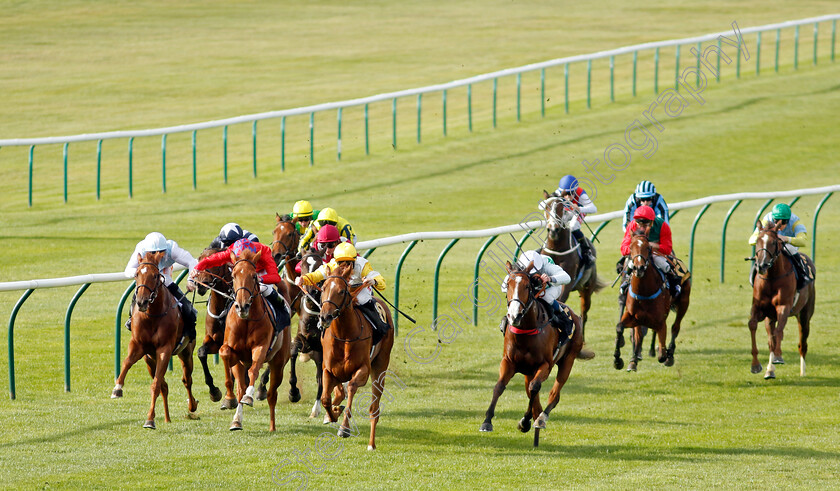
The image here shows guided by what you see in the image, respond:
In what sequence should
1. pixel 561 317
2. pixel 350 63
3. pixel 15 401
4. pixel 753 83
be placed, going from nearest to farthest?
1. pixel 561 317
2. pixel 15 401
3. pixel 753 83
4. pixel 350 63

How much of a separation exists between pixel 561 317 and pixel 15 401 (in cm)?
509

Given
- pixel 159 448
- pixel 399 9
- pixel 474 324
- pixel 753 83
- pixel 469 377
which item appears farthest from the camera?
pixel 399 9

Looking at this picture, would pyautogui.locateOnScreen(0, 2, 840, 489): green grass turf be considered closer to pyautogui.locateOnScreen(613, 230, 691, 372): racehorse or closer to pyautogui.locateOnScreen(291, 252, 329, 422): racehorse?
pyautogui.locateOnScreen(613, 230, 691, 372): racehorse

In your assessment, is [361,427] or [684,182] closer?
[361,427]

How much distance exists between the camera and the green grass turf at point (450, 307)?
9906 millimetres

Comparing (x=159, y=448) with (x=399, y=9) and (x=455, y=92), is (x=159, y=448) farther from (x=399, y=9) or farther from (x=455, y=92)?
(x=399, y=9)

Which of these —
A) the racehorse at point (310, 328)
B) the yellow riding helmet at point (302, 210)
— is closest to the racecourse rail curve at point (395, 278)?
the yellow riding helmet at point (302, 210)

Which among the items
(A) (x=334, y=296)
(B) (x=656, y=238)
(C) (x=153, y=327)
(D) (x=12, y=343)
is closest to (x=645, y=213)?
(B) (x=656, y=238)

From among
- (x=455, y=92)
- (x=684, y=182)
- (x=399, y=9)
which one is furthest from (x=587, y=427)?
(x=399, y=9)

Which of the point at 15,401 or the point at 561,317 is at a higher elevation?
the point at 561,317

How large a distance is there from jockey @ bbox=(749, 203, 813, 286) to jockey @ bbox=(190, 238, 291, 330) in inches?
214

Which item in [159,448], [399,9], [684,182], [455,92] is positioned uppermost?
[399,9]

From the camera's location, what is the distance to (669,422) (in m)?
11.5

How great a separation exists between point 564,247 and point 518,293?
3.92 m
